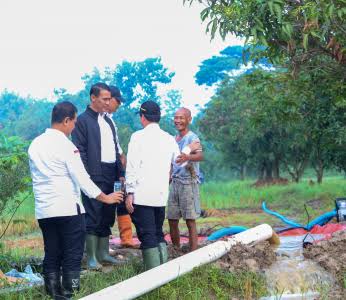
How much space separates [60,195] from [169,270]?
1143mm

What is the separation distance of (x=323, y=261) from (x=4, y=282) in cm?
300

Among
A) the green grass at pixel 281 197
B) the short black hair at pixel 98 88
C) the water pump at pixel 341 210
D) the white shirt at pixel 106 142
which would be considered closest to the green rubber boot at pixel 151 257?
the white shirt at pixel 106 142

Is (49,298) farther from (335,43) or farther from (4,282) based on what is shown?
(335,43)

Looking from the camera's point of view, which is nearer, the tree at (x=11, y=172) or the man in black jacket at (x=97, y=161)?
the man in black jacket at (x=97, y=161)

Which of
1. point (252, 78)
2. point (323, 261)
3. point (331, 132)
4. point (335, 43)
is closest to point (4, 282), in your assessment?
point (323, 261)

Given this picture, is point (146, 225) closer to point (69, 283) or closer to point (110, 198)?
point (110, 198)

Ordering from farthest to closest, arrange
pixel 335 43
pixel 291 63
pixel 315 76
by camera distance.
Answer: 1. pixel 315 76
2. pixel 291 63
3. pixel 335 43

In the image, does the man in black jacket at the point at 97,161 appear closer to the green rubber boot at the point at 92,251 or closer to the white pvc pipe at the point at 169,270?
the green rubber boot at the point at 92,251

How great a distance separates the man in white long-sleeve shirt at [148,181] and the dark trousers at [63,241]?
0.79 meters

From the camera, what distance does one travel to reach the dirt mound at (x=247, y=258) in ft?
Result: 20.2

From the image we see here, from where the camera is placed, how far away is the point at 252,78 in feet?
32.6

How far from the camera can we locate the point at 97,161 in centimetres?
662

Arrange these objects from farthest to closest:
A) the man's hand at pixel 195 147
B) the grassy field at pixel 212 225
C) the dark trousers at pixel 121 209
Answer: the dark trousers at pixel 121 209 → the man's hand at pixel 195 147 → the grassy field at pixel 212 225

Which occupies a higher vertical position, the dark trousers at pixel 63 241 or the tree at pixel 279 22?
the tree at pixel 279 22
